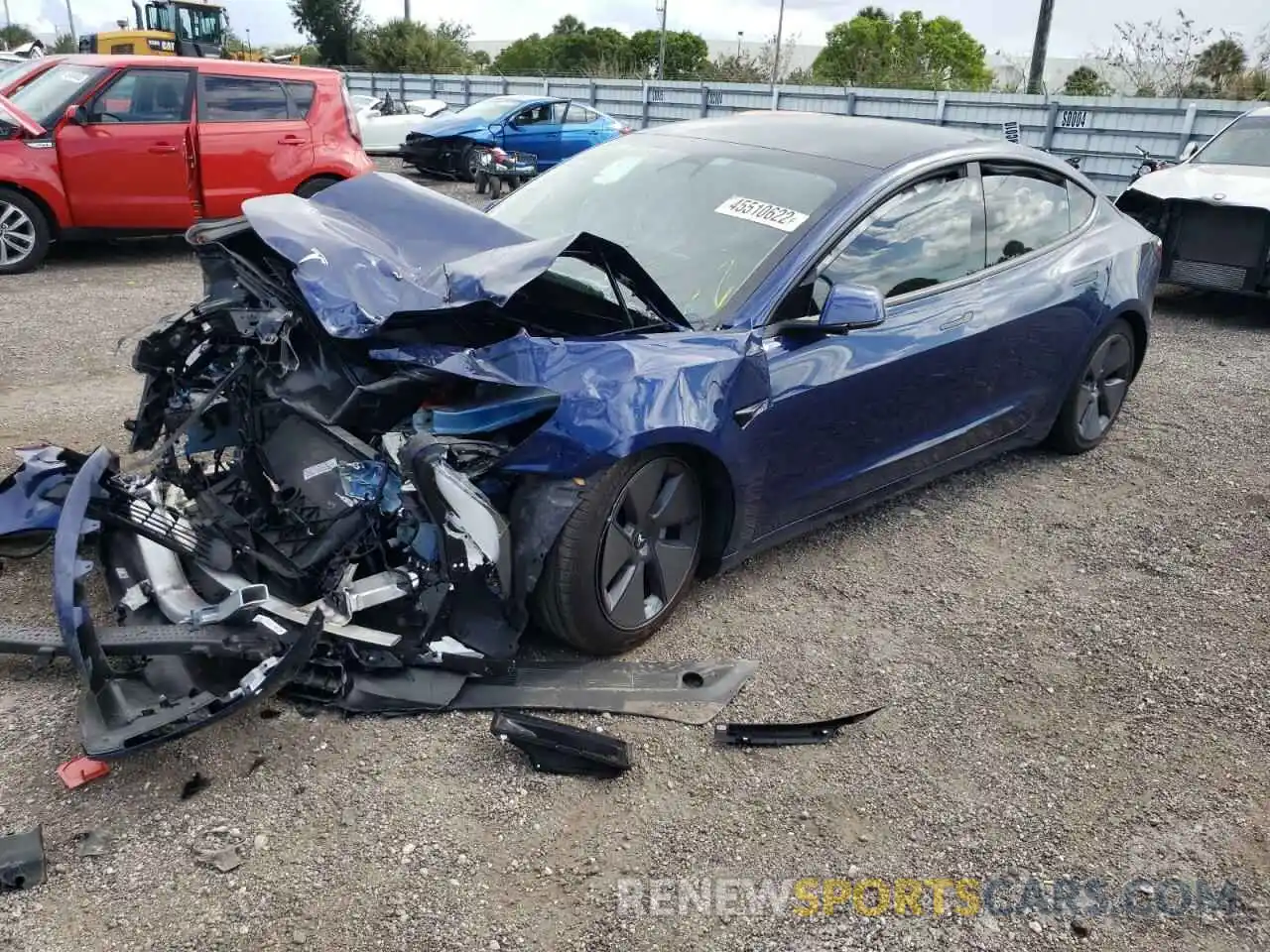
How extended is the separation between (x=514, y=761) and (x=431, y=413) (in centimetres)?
101

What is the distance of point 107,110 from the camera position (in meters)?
8.38

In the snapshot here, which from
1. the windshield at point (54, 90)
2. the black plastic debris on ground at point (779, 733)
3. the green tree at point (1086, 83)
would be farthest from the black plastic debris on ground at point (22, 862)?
the green tree at point (1086, 83)

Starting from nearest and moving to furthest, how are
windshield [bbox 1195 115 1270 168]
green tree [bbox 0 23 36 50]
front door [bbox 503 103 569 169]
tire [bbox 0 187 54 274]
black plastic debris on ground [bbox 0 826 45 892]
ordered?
black plastic debris on ground [bbox 0 826 45 892], tire [bbox 0 187 54 274], windshield [bbox 1195 115 1270 168], front door [bbox 503 103 569 169], green tree [bbox 0 23 36 50]

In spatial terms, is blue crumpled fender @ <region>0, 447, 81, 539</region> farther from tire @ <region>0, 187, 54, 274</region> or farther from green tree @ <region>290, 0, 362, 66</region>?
green tree @ <region>290, 0, 362, 66</region>

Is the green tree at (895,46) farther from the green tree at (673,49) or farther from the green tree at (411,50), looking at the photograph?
the green tree at (411,50)

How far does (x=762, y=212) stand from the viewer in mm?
3646

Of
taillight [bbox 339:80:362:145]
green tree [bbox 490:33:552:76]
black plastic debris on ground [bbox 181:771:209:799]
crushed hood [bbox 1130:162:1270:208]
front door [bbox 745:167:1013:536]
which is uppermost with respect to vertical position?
green tree [bbox 490:33:552:76]

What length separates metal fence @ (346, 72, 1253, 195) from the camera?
519 inches

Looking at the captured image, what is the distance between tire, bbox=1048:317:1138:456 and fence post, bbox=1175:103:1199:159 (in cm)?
944

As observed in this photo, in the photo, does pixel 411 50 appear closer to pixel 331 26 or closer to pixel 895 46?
pixel 331 26

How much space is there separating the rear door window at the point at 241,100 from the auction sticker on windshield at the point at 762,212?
22.6 ft

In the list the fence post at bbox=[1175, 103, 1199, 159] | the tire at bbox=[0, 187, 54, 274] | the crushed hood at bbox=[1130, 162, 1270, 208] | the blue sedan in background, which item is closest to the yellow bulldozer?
the blue sedan in background

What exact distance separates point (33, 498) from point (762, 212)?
274 cm

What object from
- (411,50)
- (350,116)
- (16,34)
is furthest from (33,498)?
(16,34)
